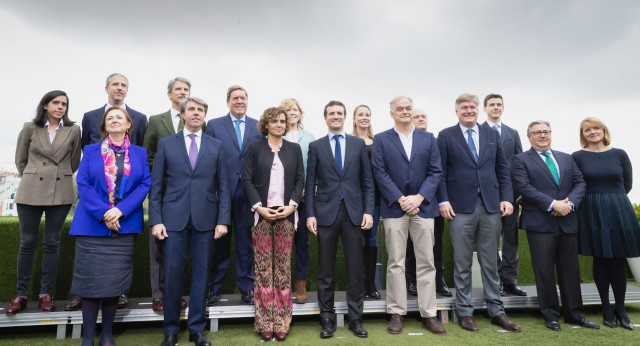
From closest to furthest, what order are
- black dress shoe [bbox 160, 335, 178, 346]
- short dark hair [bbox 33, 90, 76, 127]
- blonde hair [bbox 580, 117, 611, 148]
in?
black dress shoe [bbox 160, 335, 178, 346], short dark hair [bbox 33, 90, 76, 127], blonde hair [bbox 580, 117, 611, 148]

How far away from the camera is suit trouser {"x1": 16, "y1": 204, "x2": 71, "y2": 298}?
339 centimetres

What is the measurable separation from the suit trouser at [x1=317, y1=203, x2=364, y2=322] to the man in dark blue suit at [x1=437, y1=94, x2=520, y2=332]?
0.97m

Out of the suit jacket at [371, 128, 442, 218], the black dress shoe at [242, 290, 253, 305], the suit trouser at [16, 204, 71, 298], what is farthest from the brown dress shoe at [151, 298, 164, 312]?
the suit jacket at [371, 128, 442, 218]

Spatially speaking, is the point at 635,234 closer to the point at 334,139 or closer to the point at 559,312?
the point at 559,312

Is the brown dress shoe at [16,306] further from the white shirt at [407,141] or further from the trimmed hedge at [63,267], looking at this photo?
the white shirt at [407,141]

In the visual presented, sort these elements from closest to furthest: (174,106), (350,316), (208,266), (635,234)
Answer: (208,266)
(350,316)
(635,234)
(174,106)

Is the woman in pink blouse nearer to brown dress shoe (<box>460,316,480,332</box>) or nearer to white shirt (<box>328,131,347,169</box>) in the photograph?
white shirt (<box>328,131,347,169</box>)

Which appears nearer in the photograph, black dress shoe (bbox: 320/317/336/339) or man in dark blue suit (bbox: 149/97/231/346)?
man in dark blue suit (bbox: 149/97/231/346)

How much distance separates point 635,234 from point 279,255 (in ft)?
11.6

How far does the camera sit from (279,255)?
3240mm

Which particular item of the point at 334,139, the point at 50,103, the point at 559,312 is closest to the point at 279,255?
the point at 334,139

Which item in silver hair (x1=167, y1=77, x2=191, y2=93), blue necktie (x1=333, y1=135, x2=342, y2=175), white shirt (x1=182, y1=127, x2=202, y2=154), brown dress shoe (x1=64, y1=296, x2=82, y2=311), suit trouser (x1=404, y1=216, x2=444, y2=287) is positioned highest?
silver hair (x1=167, y1=77, x2=191, y2=93)

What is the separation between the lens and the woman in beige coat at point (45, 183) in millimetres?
3354

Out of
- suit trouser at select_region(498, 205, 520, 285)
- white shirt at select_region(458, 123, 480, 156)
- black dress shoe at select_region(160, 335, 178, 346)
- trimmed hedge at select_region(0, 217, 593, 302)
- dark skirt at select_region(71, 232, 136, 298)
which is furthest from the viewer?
trimmed hedge at select_region(0, 217, 593, 302)
